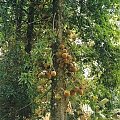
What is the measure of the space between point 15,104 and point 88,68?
983 mm

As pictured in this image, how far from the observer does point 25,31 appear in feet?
13.9

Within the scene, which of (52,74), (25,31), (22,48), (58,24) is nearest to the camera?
(52,74)

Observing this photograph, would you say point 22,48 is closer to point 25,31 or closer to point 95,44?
point 25,31

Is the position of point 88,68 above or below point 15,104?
above

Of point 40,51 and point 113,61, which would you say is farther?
point 113,61

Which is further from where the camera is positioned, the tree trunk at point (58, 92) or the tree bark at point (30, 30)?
the tree bark at point (30, 30)

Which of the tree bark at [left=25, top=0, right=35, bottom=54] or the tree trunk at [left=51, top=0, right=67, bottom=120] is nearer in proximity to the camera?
the tree trunk at [left=51, top=0, right=67, bottom=120]

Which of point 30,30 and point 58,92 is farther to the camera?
point 30,30

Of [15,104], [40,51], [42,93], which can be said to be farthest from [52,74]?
[15,104]

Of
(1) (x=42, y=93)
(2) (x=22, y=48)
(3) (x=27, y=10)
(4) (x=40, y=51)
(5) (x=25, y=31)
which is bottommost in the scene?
(1) (x=42, y=93)

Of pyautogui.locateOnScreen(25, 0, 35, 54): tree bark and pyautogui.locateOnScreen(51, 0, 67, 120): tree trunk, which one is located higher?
pyautogui.locateOnScreen(25, 0, 35, 54): tree bark

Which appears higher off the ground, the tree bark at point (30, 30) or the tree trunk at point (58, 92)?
the tree bark at point (30, 30)

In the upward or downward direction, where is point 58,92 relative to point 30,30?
downward

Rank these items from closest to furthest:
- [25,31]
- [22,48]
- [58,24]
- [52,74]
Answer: [52,74]
[58,24]
[22,48]
[25,31]
